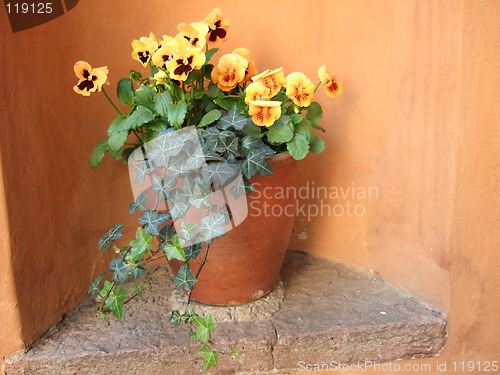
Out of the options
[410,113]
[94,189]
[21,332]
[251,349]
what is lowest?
[251,349]

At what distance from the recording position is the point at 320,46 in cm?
199

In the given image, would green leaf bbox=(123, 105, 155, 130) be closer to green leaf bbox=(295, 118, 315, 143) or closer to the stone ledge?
green leaf bbox=(295, 118, 315, 143)

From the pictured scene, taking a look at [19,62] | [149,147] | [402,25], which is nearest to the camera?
[19,62]

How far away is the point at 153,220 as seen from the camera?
1.58 metres

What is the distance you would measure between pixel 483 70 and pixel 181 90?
848mm

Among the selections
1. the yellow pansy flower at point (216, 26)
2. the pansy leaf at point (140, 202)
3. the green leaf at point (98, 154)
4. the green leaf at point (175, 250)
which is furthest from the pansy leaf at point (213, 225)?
the yellow pansy flower at point (216, 26)

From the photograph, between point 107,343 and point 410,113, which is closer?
point 107,343

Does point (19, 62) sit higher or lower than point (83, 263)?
higher

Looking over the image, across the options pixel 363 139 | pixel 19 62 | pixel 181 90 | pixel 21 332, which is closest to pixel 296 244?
pixel 363 139

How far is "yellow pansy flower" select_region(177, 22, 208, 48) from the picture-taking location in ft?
5.24

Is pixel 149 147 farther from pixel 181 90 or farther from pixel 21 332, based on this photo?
pixel 21 332

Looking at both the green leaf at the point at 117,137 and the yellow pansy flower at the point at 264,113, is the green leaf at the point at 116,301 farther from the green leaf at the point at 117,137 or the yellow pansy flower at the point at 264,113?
the yellow pansy flower at the point at 264,113

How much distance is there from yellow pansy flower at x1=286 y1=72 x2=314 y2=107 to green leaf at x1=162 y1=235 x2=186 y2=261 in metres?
0.53

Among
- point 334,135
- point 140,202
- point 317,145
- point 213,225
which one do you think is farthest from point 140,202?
point 334,135
